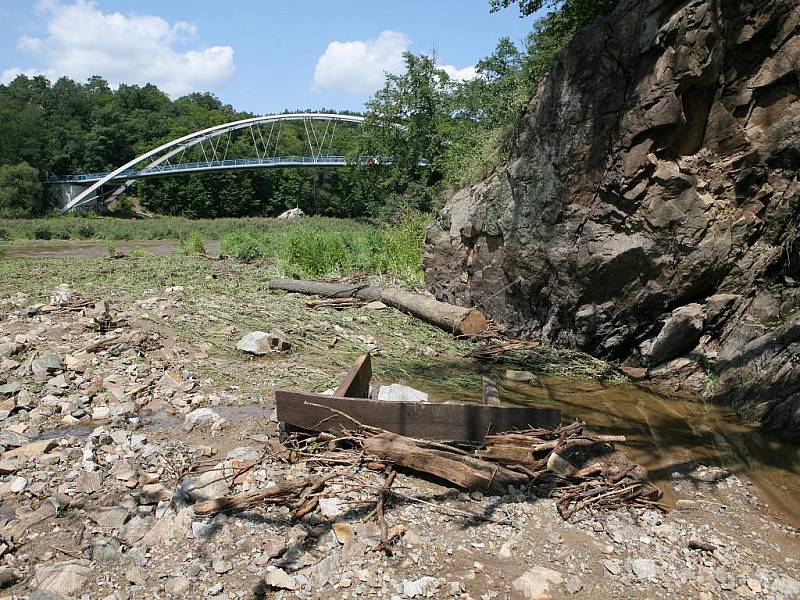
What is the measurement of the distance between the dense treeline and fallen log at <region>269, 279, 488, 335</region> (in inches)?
122

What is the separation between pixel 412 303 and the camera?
10.8 meters

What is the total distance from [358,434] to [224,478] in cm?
105

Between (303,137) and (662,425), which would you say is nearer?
(662,425)

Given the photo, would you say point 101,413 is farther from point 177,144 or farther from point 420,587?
point 177,144

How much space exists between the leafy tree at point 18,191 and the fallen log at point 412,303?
178 ft

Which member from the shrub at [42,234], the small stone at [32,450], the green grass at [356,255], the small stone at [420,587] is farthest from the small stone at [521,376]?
the shrub at [42,234]

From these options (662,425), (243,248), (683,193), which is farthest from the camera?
(243,248)

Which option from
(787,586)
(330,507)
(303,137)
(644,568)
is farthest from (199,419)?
(303,137)

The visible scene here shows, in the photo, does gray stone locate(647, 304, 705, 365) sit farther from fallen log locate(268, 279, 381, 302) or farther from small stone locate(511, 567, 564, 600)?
fallen log locate(268, 279, 381, 302)

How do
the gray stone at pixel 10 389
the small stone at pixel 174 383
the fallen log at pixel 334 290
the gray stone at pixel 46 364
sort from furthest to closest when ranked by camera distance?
the fallen log at pixel 334 290 → the gray stone at pixel 46 364 → the small stone at pixel 174 383 → the gray stone at pixel 10 389

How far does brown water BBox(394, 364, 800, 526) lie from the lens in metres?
5.00

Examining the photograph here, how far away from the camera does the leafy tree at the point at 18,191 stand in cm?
5519

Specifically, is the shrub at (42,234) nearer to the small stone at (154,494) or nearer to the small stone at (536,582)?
the small stone at (154,494)

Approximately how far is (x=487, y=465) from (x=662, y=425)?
2.97m
